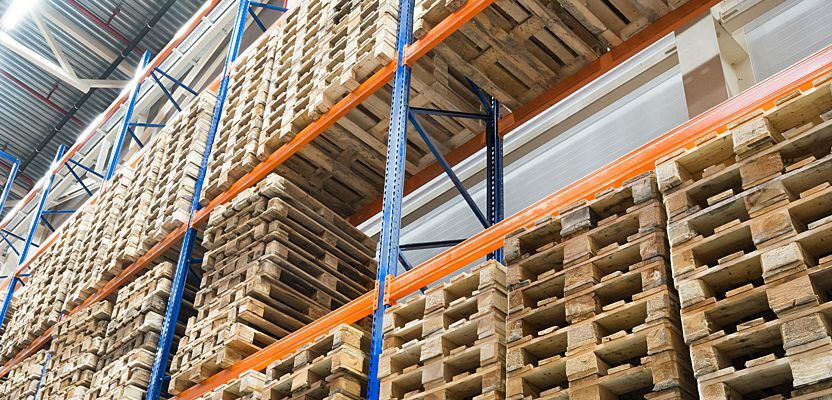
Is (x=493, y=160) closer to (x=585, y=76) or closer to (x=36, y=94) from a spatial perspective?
(x=585, y=76)

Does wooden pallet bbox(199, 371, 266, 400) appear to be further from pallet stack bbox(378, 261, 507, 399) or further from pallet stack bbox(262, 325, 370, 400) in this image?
pallet stack bbox(378, 261, 507, 399)

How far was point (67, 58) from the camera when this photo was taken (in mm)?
21312

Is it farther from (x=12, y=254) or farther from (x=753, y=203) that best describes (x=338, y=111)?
(x=12, y=254)

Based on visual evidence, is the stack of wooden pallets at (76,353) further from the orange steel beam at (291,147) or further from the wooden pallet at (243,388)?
the wooden pallet at (243,388)

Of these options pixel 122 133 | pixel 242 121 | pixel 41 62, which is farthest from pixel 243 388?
pixel 41 62


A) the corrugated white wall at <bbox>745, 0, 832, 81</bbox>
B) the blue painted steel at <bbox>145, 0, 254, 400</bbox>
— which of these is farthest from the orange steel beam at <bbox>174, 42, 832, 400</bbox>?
the corrugated white wall at <bbox>745, 0, 832, 81</bbox>

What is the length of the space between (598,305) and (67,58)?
64.9 ft

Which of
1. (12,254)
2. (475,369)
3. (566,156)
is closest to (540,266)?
(475,369)

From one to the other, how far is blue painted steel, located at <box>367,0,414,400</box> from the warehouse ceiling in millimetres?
13095

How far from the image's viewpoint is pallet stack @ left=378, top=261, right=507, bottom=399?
493 cm

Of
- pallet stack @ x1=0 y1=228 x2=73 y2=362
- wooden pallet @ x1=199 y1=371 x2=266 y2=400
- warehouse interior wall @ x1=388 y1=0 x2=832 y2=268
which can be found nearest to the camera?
wooden pallet @ x1=199 y1=371 x2=266 y2=400

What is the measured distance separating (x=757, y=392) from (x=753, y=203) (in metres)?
0.88

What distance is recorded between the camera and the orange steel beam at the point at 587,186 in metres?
4.67

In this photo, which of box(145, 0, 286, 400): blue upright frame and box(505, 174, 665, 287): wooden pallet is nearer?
box(505, 174, 665, 287): wooden pallet
